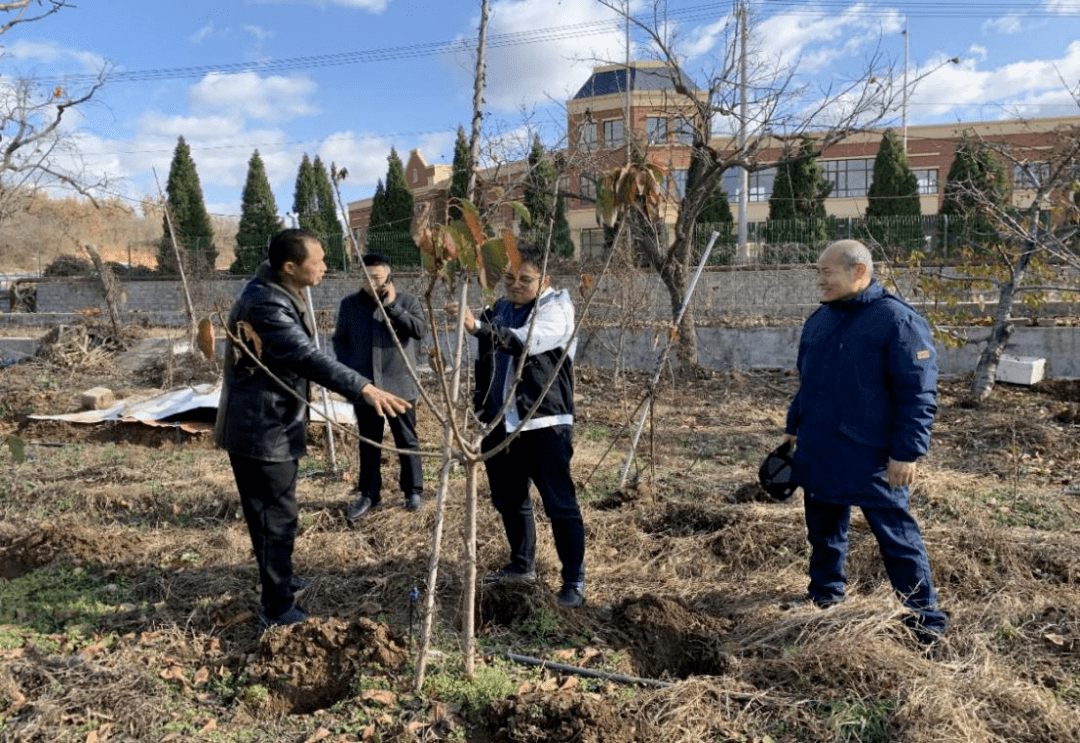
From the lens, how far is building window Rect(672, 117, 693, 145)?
10075 millimetres

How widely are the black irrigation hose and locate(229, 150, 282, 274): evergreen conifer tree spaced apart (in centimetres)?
2407

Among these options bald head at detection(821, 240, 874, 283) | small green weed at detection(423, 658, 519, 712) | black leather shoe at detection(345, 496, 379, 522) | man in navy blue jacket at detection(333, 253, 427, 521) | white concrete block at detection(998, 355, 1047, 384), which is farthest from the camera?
white concrete block at detection(998, 355, 1047, 384)

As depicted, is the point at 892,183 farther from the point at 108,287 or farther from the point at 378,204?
the point at 108,287

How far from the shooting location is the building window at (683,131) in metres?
10.1

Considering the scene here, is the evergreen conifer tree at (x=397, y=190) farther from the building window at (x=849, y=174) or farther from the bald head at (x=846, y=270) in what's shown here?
the bald head at (x=846, y=270)

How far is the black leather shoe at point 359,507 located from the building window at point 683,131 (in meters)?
6.17

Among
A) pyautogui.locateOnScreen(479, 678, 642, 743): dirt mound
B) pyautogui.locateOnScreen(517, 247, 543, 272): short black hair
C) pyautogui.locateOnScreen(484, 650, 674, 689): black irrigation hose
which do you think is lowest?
pyautogui.locateOnScreen(484, 650, 674, 689): black irrigation hose

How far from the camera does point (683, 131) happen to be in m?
10.0

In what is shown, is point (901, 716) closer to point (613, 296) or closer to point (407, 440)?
point (407, 440)

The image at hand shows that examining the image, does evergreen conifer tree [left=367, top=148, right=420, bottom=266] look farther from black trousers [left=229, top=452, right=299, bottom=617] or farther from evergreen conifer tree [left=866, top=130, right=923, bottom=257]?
black trousers [left=229, top=452, right=299, bottom=617]

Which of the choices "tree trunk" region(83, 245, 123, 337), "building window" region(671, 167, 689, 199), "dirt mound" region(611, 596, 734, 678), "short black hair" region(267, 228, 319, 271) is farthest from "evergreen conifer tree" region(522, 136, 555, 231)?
"tree trunk" region(83, 245, 123, 337)

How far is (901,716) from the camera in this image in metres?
2.68

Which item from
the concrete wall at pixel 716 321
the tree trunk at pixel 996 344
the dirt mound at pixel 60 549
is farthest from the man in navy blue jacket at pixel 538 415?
the tree trunk at pixel 996 344

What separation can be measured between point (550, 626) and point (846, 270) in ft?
6.29
